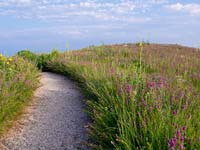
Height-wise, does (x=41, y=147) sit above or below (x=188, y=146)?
below

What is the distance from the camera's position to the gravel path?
425cm

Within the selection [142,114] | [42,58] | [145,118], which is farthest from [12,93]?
[42,58]

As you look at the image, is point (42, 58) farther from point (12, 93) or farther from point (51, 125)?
point (51, 125)

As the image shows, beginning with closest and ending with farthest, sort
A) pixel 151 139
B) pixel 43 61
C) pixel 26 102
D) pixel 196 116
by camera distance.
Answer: pixel 151 139 → pixel 196 116 → pixel 26 102 → pixel 43 61

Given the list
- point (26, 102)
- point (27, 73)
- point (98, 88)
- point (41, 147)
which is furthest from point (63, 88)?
point (41, 147)

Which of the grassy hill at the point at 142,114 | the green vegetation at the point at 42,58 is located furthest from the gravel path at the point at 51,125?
the green vegetation at the point at 42,58

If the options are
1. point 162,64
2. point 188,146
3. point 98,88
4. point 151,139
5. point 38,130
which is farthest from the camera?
point 162,64

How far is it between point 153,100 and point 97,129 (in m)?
0.84

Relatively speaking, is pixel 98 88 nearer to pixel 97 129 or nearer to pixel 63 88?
pixel 97 129

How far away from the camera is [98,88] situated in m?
5.70

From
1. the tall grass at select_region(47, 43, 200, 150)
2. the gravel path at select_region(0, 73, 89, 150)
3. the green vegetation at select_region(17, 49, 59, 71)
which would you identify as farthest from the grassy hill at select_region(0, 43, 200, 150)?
the green vegetation at select_region(17, 49, 59, 71)

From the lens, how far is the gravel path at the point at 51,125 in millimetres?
4246

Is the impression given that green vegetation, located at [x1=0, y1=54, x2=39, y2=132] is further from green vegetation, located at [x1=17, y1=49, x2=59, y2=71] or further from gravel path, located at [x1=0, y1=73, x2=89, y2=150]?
green vegetation, located at [x1=17, y1=49, x2=59, y2=71]

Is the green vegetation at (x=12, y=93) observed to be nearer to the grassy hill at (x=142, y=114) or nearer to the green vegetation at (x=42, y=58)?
the grassy hill at (x=142, y=114)
